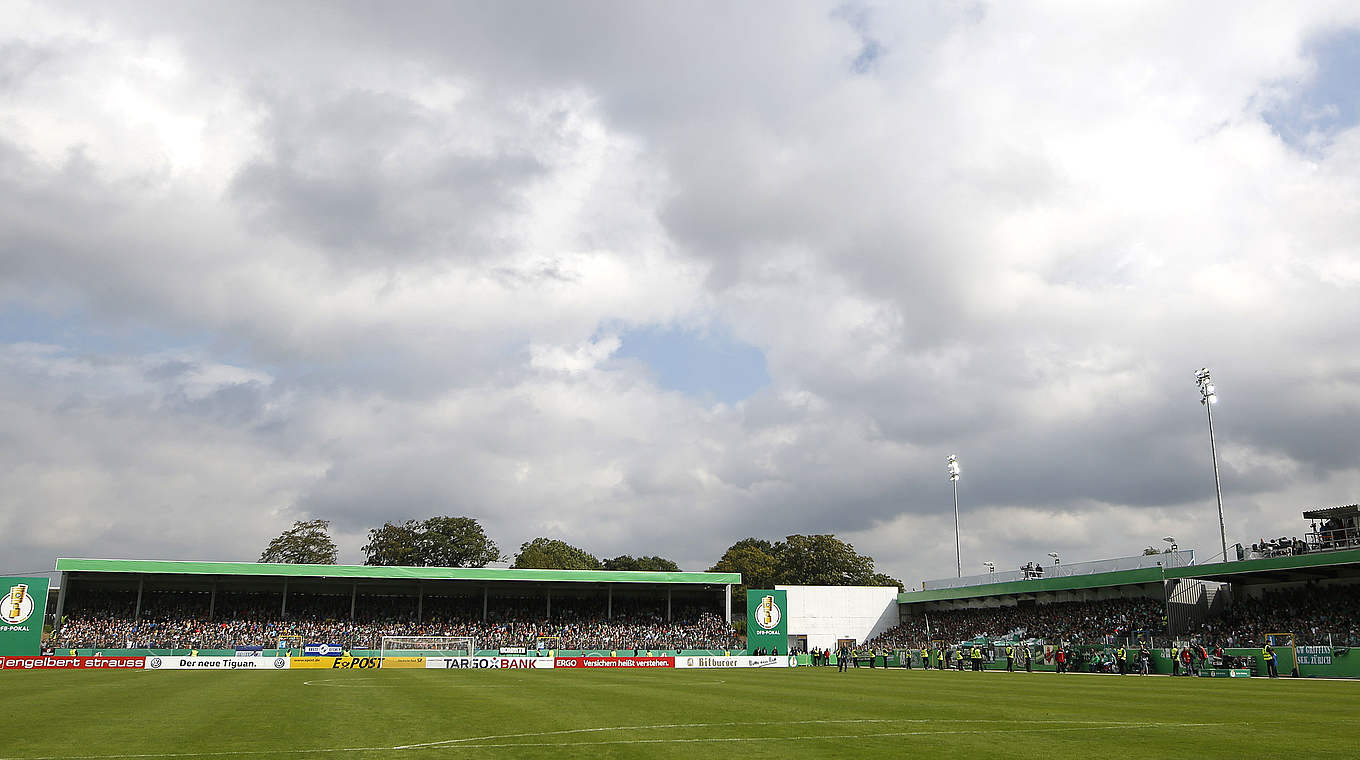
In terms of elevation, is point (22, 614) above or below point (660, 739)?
above

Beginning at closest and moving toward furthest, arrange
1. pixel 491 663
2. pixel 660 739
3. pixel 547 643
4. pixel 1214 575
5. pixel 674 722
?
pixel 660 739
pixel 674 722
pixel 1214 575
pixel 491 663
pixel 547 643

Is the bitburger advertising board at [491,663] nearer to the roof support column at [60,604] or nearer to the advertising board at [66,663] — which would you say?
the advertising board at [66,663]

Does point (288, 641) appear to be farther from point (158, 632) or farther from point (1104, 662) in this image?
point (1104, 662)

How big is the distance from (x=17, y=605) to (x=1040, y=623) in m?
57.7

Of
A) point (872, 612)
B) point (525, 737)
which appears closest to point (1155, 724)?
point (525, 737)

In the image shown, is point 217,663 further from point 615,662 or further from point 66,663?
point 615,662

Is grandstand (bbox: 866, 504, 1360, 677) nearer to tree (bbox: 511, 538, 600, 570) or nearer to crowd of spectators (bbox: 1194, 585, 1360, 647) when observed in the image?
crowd of spectators (bbox: 1194, 585, 1360, 647)

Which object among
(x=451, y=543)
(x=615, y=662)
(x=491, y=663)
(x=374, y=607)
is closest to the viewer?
(x=491, y=663)

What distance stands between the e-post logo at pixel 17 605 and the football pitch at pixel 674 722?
2969 centimetres

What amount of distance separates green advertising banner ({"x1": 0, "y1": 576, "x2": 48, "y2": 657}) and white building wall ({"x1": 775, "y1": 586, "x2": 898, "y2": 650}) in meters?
44.0

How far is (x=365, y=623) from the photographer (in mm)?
62500

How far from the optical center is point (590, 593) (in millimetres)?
69750

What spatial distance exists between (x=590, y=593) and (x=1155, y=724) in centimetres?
5565

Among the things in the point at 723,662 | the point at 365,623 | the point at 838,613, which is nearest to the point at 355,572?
the point at 365,623
